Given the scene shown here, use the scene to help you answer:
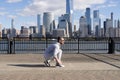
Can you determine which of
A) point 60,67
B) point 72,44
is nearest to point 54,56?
point 60,67

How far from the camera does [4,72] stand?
13.7 meters

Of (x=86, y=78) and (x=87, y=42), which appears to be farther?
(x=87, y=42)

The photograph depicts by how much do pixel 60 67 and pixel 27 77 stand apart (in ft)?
11.5

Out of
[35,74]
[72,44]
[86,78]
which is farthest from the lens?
[72,44]

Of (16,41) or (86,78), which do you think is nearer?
(86,78)

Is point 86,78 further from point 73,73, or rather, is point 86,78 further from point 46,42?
point 46,42

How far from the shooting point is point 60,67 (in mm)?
15617

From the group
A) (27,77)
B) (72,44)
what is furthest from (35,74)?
(72,44)

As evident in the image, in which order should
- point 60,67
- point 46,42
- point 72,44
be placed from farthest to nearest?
point 72,44
point 46,42
point 60,67

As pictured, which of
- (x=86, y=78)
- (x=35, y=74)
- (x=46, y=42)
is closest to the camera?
(x=86, y=78)

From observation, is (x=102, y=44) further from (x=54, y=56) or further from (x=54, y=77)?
(x=54, y=77)

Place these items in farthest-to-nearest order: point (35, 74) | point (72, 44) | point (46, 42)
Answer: point (72, 44) → point (46, 42) → point (35, 74)

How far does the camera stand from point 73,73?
44.1ft

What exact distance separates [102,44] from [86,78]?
21078mm
